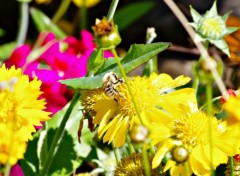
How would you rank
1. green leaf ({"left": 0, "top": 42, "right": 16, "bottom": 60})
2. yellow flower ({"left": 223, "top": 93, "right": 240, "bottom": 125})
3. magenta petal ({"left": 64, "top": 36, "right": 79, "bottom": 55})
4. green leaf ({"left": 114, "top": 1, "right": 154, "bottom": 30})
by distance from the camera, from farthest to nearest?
green leaf ({"left": 114, "top": 1, "right": 154, "bottom": 30}), green leaf ({"left": 0, "top": 42, "right": 16, "bottom": 60}), magenta petal ({"left": 64, "top": 36, "right": 79, "bottom": 55}), yellow flower ({"left": 223, "top": 93, "right": 240, "bottom": 125})

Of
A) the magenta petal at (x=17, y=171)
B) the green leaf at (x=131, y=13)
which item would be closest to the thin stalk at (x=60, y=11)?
the green leaf at (x=131, y=13)

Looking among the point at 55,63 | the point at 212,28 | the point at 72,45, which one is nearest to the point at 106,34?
the point at 212,28

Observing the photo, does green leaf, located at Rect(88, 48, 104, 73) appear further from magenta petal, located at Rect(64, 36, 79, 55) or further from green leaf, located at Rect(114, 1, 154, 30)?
green leaf, located at Rect(114, 1, 154, 30)

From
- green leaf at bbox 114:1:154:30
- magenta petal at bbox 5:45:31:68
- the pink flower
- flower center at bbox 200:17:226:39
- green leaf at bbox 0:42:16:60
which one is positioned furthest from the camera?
green leaf at bbox 114:1:154:30

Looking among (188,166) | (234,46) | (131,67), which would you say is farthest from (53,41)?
(188,166)

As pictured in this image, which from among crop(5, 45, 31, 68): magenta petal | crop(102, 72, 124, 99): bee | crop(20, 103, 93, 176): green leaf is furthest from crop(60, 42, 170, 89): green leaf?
crop(5, 45, 31, 68): magenta petal

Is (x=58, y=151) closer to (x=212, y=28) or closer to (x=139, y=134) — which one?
(x=212, y=28)
